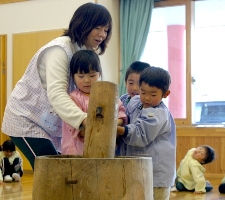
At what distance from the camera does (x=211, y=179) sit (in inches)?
264

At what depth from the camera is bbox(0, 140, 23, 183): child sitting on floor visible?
21.1ft

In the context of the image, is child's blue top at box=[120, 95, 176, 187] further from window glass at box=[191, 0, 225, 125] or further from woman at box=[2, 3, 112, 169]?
window glass at box=[191, 0, 225, 125]

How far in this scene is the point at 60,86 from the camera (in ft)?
6.28

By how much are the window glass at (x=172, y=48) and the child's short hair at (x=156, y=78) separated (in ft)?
16.3

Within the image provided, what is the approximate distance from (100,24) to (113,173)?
78 centimetres

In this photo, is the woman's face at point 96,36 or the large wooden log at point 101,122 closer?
the large wooden log at point 101,122

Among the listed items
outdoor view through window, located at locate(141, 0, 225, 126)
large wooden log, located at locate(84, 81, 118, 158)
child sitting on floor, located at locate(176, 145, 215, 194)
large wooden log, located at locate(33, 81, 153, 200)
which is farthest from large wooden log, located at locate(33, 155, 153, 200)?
outdoor view through window, located at locate(141, 0, 225, 126)

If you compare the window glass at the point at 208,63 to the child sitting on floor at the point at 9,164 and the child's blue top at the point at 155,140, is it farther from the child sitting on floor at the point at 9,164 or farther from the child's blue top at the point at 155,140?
the child's blue top at the point at 155,140

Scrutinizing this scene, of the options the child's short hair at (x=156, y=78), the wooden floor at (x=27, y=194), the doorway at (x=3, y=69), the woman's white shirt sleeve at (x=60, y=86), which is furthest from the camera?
the doorway at (x=3, y=69)

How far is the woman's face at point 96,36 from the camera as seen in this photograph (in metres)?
2.05

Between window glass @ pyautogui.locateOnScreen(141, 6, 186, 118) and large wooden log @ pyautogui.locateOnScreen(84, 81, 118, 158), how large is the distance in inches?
218

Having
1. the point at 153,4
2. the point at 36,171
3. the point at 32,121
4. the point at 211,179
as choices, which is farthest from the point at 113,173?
the point at 153,4

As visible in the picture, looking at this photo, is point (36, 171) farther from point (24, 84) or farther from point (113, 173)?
point (24, 84)

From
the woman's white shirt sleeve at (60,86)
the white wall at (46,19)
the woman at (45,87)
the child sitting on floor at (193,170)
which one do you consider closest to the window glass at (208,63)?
the white wall at (46,19)
